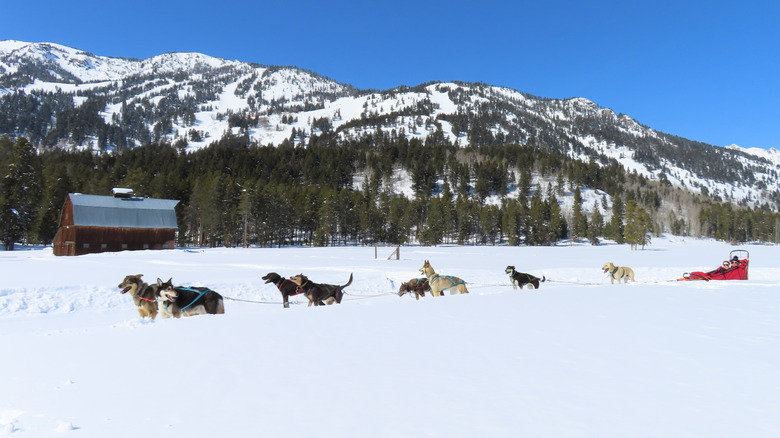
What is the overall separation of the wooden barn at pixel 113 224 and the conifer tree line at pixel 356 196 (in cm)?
855

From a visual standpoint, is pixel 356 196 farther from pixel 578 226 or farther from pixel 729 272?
pixel 729 272

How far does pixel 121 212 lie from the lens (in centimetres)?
4600

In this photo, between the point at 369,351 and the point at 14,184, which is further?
the point at 14,184

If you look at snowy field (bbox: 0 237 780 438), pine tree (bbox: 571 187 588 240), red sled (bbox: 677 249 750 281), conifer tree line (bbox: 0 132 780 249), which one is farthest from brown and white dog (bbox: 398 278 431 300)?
pine tree (bbox: 571 187 588 240)

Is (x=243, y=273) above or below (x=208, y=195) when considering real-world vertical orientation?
below

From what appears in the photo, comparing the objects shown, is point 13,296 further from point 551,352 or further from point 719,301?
point 719,301

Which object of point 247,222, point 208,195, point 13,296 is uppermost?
point 208,195

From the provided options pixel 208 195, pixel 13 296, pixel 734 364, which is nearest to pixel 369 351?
pixel 734 364

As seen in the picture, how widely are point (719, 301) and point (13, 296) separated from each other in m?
22.9

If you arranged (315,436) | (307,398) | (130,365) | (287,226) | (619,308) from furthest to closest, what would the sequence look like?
(287,226)
(619,308)
(130,365)
(307,398)
(315,436)

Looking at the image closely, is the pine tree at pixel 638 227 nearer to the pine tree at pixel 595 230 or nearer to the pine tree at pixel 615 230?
the pine tree at pixel 595 230

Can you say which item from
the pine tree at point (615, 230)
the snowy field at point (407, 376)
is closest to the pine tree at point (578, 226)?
the pine tree at point (615, 230)

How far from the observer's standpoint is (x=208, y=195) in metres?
63.4

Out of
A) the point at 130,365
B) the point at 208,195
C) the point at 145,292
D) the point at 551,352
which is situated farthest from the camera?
the point at 208,195
